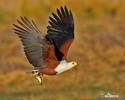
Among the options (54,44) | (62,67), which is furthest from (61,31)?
(62,67)

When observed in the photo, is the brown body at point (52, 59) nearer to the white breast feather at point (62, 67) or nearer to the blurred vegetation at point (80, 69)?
the white breast feather at point (62, 67)

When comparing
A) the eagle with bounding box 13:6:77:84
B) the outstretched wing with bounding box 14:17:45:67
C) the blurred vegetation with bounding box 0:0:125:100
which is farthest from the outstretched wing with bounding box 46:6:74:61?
the blurred vegetation with bounding box 0:0:125:100

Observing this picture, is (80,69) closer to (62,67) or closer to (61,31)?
(61,31)

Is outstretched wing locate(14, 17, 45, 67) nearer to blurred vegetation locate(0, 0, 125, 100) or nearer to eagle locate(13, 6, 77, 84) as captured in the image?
eagle locate(13, 6, 77, 84)

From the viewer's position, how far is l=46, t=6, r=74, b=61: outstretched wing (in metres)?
10.3

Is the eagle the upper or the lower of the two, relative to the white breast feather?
upper

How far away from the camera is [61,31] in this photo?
10.6 meters

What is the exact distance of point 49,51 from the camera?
10.1m

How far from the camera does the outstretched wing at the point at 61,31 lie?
33.9 ft

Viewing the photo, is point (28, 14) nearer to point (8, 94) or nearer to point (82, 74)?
point (82, 74)

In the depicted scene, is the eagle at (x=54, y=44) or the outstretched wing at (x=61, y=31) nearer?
the eagle at (x=54, y=44)

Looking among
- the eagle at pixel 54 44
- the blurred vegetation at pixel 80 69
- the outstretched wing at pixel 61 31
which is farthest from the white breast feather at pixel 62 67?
the blurred vegetation at pixel 80 69

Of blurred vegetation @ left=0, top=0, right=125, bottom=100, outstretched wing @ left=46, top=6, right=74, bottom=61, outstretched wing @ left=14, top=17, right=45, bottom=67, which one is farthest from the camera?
blurred vegetation @ left=0, top=0, right=125, bottom=100

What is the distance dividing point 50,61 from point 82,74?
28.1ft
